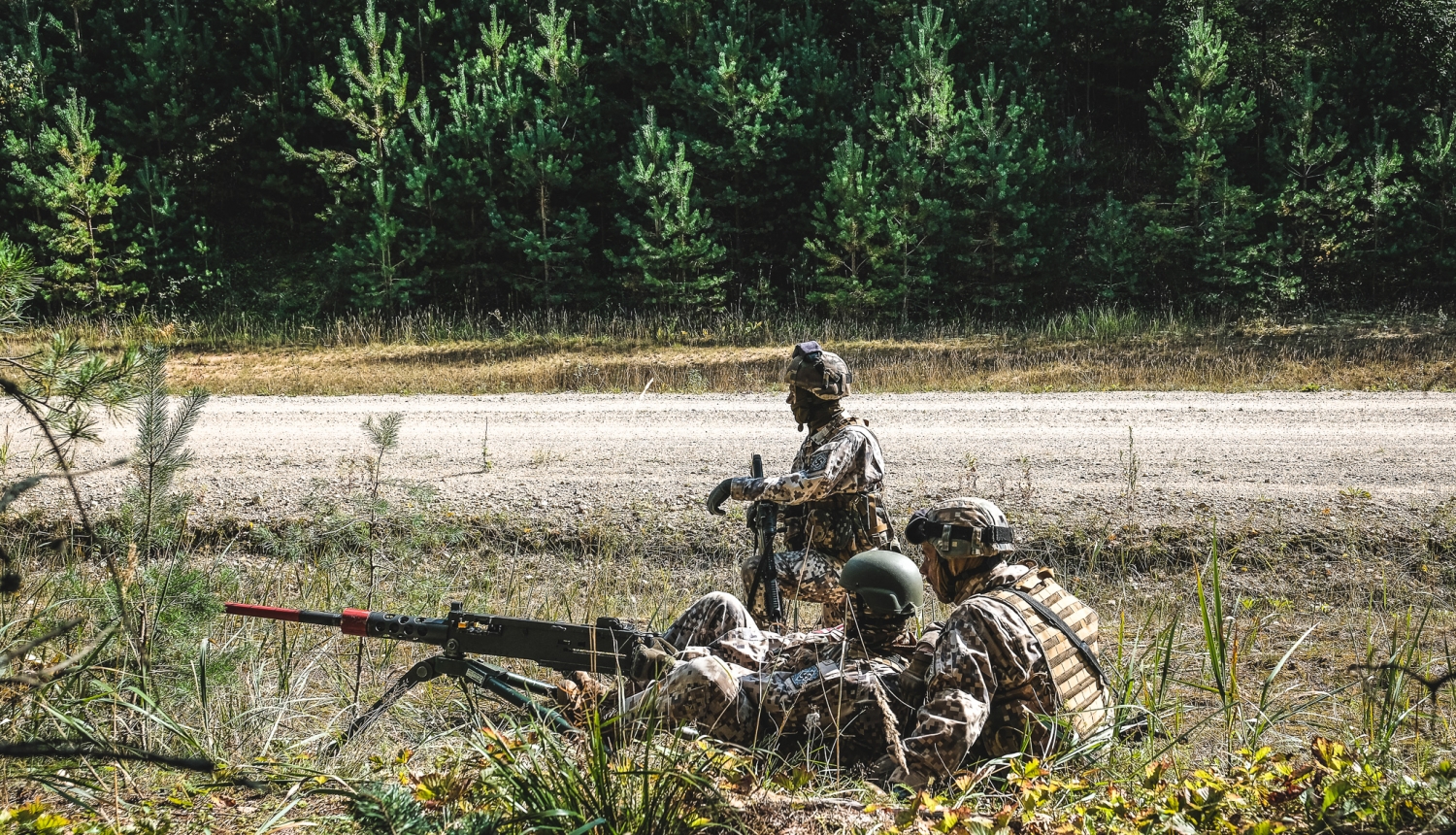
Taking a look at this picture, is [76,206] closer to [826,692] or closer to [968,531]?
[826,692]

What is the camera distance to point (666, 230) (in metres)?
19.4

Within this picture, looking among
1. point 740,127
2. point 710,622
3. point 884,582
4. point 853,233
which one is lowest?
point 710,622

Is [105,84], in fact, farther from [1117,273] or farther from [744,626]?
[744,626]

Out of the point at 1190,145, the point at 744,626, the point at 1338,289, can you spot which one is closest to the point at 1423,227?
the point at 1338,289

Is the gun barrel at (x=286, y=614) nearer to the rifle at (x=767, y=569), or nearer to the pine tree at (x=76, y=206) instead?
the rifle at (x=767, y=569)

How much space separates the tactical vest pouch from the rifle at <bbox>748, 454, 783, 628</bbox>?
1.68 metres

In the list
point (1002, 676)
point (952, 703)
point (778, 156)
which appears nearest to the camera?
point (952, 703)

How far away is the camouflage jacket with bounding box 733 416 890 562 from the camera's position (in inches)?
219

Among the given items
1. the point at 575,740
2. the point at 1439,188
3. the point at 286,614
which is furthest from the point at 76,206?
the point at 1439,188

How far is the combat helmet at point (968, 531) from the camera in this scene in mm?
3986

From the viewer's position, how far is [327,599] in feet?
21.0

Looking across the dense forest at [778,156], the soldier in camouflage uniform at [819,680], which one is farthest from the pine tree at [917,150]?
the soldier in camouflage uniform at [819,680]

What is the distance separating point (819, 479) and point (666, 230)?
1434 centimetres

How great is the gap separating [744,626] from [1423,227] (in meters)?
19.6
